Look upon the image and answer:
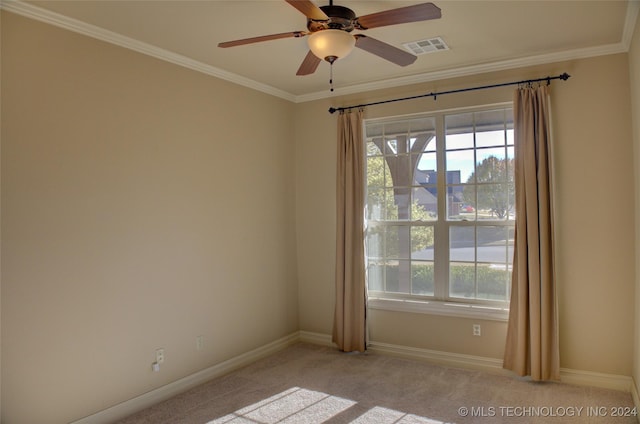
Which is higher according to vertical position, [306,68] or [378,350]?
[306,68]

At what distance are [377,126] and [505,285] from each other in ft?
6.45

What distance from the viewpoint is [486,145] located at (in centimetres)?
410

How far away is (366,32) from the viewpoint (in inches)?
128

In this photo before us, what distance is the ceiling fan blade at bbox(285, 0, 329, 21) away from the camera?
208 centimetres

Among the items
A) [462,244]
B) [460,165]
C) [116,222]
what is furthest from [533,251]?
[116,222]

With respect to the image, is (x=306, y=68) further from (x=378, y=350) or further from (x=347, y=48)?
(x=378, y=350)

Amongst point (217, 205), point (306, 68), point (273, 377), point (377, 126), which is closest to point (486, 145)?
point (377, 126)

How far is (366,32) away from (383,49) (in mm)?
645

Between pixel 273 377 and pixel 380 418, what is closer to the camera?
pixel 380 418

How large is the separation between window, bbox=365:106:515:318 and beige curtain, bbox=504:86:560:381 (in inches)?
8.8

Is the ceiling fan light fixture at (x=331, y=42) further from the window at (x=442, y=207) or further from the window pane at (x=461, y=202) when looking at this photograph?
the window pane at (x=461, y=202)

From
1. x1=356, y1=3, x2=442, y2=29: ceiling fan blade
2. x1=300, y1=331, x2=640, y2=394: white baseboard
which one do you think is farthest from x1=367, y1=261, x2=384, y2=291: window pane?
A: x1=356, y1=3, x2=442, y2=29: ceiling fan blade

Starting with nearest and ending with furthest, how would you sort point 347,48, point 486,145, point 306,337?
1. point 347,48
2. point 486,145
3. point 306,337

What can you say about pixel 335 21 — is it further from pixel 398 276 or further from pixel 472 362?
pixel 472 362
